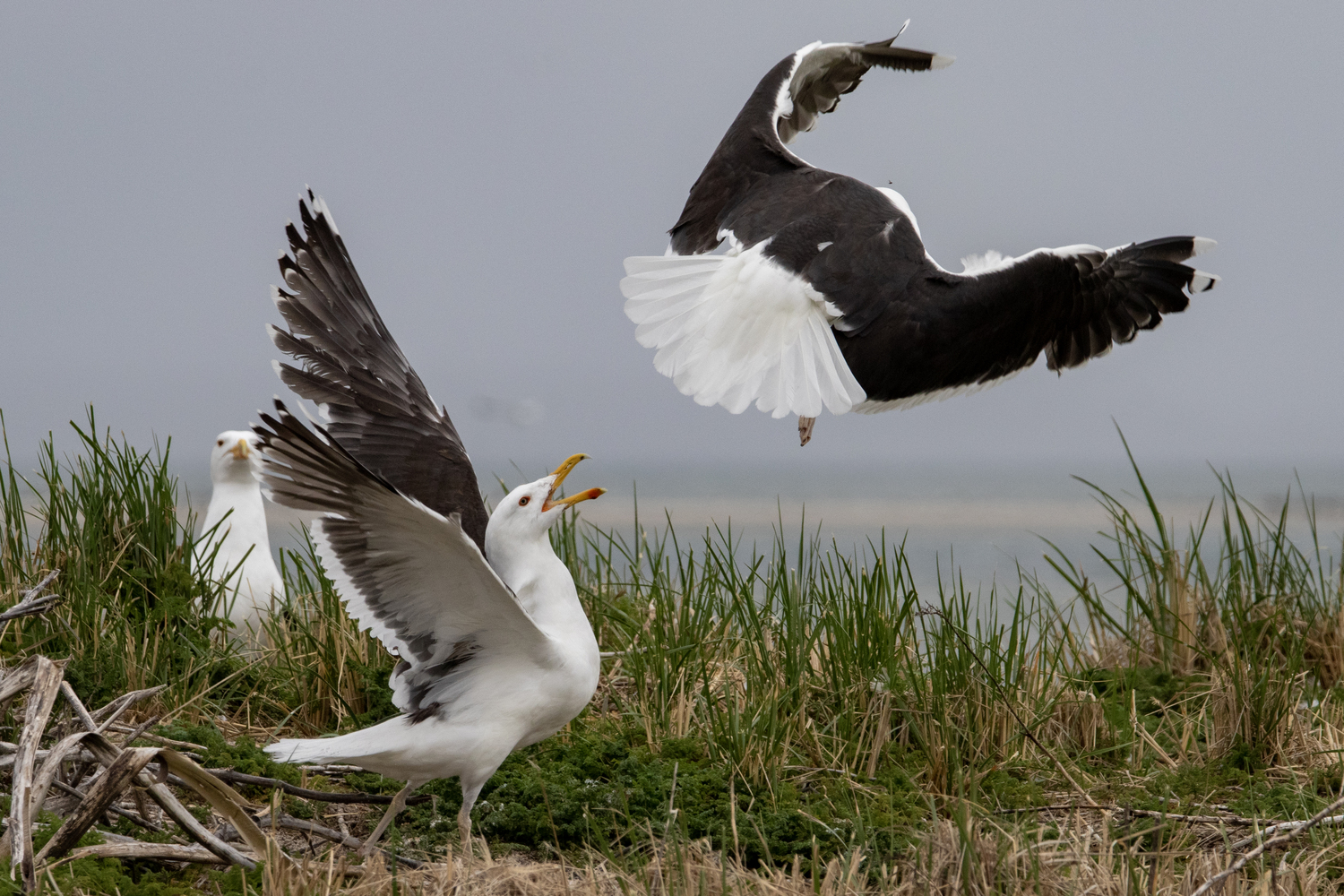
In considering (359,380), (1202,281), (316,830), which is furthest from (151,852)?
(1202,281)

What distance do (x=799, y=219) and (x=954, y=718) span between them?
1748 mm

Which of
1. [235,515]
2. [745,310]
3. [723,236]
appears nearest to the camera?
[745,310]

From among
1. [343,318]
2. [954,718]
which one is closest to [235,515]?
[343,318]

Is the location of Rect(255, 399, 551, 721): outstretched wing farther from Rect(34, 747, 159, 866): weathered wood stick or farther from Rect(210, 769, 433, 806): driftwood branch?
Rect(34, 747, 159, 866): weathered wood stick

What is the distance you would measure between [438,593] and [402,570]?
0.11m

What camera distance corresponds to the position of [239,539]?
217 inches

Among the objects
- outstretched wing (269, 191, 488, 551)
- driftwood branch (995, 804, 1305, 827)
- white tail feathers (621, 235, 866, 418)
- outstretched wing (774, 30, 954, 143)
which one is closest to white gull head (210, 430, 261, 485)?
outstretched wing (269, 191, 488, 551)

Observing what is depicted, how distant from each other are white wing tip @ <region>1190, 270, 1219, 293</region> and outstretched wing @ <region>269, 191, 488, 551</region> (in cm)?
274

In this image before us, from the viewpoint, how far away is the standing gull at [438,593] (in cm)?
284

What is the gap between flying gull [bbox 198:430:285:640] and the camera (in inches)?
201

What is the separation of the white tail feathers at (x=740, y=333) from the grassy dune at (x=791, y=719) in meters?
0.79

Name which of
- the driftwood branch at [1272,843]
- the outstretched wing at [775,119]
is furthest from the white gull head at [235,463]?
the driftwood branch at [1272,843]

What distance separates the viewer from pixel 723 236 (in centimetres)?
457

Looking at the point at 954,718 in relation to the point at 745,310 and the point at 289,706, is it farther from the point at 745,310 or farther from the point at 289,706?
the point at 289,706
